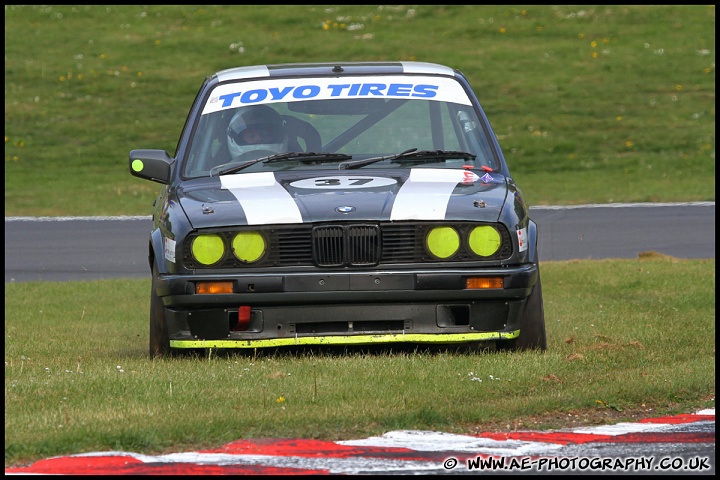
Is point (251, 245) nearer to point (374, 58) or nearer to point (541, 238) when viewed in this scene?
point (541, 238)

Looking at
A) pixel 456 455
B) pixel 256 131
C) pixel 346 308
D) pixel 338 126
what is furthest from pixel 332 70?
pixel 456 455

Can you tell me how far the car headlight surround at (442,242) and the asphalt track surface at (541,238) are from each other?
8.06 m

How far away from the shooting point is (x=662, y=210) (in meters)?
20.4

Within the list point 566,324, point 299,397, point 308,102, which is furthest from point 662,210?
point 299,397

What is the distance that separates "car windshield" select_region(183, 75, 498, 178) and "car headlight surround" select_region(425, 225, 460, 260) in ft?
3.08

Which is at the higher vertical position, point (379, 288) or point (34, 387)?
point (379, 288)

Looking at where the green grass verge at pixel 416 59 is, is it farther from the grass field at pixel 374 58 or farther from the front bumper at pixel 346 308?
the front bumper at pixel 346 308

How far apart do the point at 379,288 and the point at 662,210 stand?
47.0ft

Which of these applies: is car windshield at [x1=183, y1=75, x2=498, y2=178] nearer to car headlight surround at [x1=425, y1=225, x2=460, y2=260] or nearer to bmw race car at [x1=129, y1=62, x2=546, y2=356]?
bmw race car at [x1=129, y1=62, x2=546, y2=356]

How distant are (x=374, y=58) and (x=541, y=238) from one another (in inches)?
649

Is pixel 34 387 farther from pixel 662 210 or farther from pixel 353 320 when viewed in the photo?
pixel 662 210

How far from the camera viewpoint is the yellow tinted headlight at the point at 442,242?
696cm

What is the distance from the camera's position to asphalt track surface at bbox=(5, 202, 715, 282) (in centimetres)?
1532

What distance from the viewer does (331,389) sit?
619 cm
